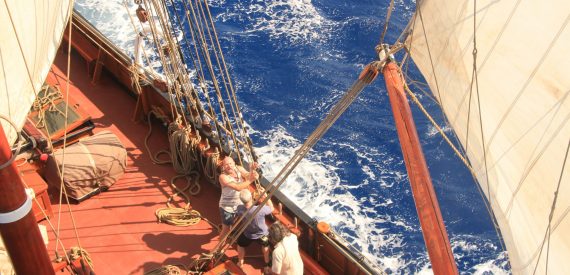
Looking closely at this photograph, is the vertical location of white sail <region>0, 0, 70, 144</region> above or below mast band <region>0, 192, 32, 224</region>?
above

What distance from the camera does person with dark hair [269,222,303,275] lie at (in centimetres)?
748

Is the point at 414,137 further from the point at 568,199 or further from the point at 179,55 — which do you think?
the point at 179,55

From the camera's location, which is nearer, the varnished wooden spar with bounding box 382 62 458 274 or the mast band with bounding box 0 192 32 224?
the mast band with bounding box 0 192 32 224

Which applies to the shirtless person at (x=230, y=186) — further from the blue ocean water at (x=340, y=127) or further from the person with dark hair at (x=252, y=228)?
the blue ocean water at (x=340, y=127)

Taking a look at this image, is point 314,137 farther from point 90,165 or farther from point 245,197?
point 90,165

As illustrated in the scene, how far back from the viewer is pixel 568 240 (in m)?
4.91

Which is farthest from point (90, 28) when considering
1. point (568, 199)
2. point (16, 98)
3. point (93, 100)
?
point (568, 199)

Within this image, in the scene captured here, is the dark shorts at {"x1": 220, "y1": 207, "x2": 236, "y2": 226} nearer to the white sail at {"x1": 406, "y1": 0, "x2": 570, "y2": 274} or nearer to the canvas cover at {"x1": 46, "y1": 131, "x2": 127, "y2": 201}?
the canvas cover at {"x1": 46, "y1": 131, "x2": 127, "y2": 201}

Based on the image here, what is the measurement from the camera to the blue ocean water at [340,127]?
13.4 meters

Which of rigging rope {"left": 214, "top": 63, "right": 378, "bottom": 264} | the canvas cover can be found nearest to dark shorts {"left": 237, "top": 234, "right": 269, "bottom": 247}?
rigging rope {"left": 214, "top": 63, "right": 378, "bottom": 264}

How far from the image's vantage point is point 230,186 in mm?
8258

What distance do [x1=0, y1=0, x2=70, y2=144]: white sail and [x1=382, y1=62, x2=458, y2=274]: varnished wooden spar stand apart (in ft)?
10.0

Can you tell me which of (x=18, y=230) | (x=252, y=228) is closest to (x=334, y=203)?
(x=252, y=228)

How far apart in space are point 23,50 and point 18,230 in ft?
4.37
